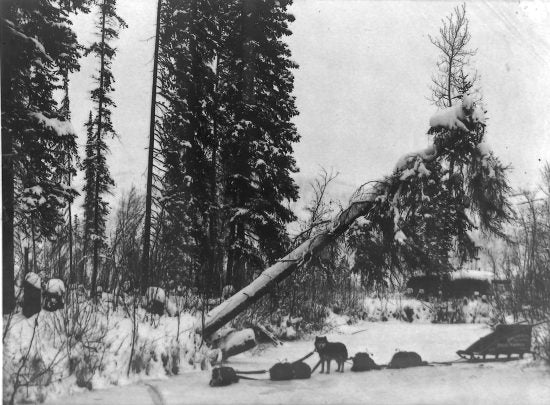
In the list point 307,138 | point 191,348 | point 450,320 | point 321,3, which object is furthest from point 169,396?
point 321,3

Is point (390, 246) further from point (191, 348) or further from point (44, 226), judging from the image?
point (44, 226)

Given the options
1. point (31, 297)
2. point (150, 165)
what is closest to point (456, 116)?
point (150, 165)

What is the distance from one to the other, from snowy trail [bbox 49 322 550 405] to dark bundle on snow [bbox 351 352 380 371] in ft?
0.33

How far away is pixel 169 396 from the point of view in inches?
171

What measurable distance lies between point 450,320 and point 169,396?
11.8ft

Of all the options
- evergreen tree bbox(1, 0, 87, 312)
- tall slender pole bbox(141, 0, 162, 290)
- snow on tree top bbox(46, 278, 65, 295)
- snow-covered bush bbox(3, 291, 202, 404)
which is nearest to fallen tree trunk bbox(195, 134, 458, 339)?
snow-covered bush bbox(3, 291, 202, 404)

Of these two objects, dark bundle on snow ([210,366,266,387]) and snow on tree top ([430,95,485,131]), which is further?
snow on tree top ([430,95,485,131])

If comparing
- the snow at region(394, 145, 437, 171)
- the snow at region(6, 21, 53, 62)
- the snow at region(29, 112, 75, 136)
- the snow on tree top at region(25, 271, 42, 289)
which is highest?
the snow at region(6, 21, 53, 62)

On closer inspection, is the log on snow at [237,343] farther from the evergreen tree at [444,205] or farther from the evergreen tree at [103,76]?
the evergreen tree at [103,76]

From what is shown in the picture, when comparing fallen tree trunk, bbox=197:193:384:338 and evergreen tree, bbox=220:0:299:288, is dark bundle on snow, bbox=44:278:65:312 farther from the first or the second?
evergreen tree, bbox=220:0:299:288

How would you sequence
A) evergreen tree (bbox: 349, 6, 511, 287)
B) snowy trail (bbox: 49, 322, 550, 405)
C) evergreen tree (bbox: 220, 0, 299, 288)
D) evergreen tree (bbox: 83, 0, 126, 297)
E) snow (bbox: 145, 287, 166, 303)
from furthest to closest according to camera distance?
evergreen tree (bbox: 220, 0, 299, 288), evergreen tree (bbox: 83, 0, 126, 297), snow (bbox: 145, 287, 166, 303), evergreen tree (bbox: 349, 6, 511, 287), snowy trail (bbox: 49, 322, 550, 405)

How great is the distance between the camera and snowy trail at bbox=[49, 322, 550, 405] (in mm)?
4340

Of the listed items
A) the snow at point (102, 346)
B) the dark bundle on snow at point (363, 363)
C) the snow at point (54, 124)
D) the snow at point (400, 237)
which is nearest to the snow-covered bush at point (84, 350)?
the snow at point (102, 346)

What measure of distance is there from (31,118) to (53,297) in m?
2.37
